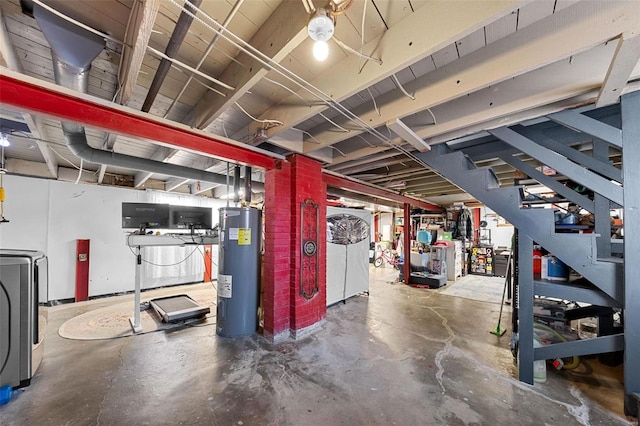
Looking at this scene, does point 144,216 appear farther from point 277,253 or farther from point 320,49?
point 320,49

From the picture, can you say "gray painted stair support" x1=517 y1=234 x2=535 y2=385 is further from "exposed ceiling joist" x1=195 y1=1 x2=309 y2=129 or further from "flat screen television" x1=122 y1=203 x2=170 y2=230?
"flat screen television" x1=122 y1=203 x2=170 y2=230

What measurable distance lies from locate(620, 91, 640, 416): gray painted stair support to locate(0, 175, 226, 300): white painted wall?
6.89m

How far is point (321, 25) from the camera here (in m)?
1.05

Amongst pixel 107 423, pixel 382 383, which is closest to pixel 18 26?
pixel 107 423

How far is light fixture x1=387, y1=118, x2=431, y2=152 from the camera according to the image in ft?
7.12

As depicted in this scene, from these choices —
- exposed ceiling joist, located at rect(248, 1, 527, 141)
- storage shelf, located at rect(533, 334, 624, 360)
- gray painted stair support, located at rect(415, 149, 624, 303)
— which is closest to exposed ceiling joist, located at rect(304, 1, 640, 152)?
exposed ceiling joist, located at rect(248, 1, 527, 141)

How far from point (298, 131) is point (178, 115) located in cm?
134

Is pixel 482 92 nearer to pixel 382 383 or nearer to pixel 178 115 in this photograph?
pixel 382 383

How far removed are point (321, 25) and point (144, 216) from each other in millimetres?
3551

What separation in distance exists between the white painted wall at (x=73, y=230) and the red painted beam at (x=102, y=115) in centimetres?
368

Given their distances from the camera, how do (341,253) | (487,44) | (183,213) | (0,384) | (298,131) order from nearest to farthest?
(487,44)
(0,384)
(298,131)
(183,213)
(341,253)

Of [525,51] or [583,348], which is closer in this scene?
[525,51]

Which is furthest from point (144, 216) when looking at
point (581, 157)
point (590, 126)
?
point (581, 157)

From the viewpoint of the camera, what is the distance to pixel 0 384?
2074mm
